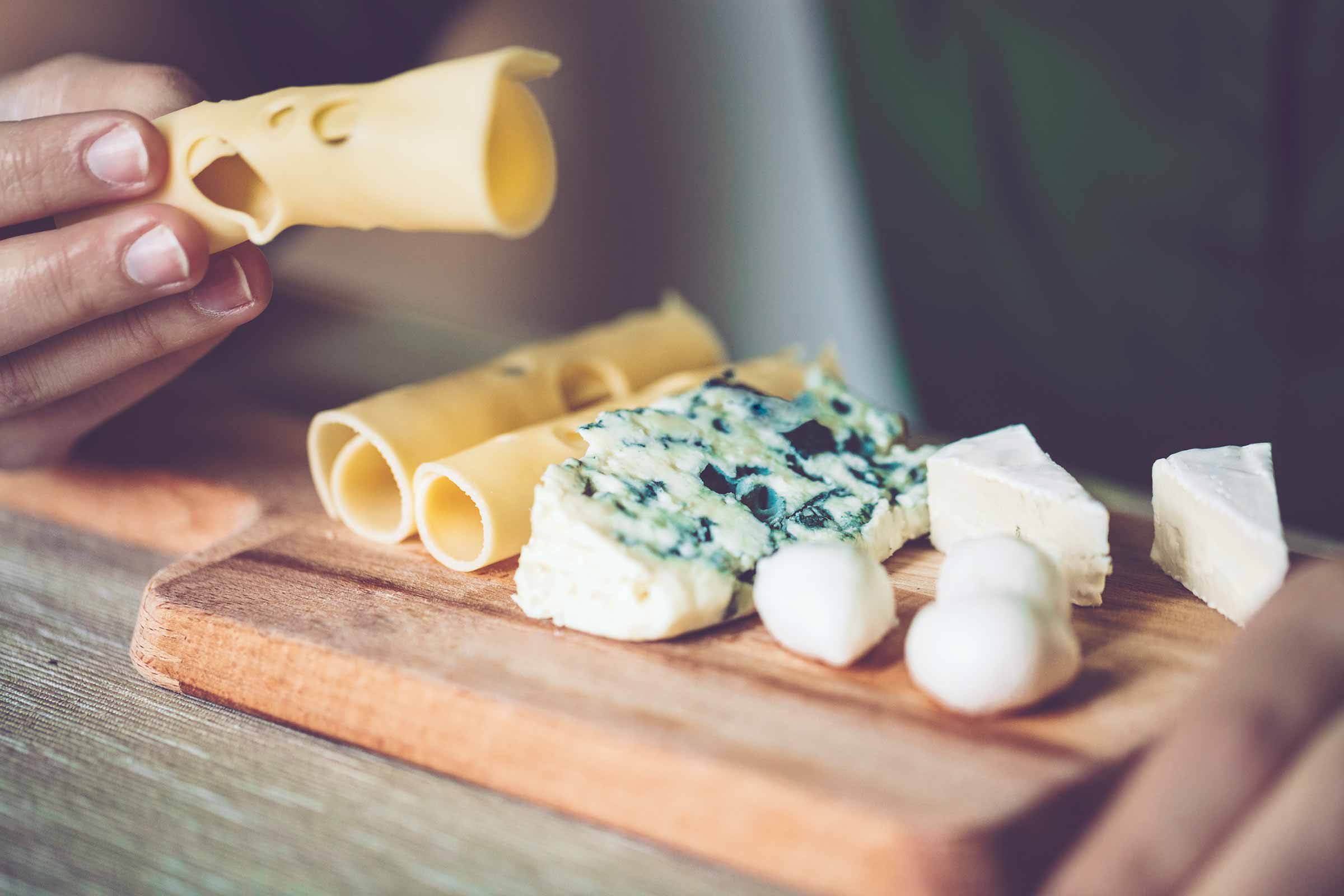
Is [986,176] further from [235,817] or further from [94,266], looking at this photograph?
[235,817]

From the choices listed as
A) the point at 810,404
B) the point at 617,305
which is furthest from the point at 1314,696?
the point at 617,305

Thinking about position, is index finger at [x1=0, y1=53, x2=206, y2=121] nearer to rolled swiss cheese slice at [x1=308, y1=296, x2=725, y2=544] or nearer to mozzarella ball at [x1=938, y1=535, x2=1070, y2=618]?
rolled swiss cheese slice at [x1=308, y1=296, x2=725, y2=544]

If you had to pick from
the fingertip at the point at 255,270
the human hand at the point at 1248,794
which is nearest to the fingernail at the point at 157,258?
the fingertip at the point at 255,270

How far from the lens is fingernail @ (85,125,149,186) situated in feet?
3.36

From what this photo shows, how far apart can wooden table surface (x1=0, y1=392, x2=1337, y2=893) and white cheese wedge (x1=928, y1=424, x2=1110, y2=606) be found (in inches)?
18.3

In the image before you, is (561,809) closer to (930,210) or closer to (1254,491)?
(1254,491)

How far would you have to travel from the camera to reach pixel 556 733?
850 millimetres

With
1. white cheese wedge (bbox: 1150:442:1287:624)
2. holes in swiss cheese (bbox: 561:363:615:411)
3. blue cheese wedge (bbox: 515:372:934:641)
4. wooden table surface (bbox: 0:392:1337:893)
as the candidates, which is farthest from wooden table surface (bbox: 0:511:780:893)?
holes in swiss cheese (bbox: 561:363:615:411)

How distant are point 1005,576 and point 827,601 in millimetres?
154

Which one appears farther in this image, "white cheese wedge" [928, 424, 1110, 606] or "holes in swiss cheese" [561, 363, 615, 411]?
"holes in swiss cheese" [561, 363, 615, 411]

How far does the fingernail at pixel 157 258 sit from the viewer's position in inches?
40.9

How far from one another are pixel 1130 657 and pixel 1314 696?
0.24 m

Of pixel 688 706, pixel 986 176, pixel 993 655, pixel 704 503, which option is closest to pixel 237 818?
pixel 688 706

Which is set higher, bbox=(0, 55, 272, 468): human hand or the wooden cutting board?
bbox=(0, 55, 272, 468): human hand
